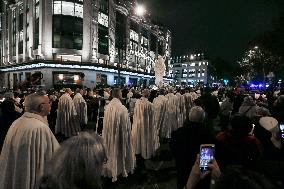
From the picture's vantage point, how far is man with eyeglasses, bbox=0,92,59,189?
4516 millimetres

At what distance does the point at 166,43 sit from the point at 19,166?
12502 centimetres

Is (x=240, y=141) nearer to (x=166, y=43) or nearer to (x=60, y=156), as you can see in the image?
(x=60, y=156)

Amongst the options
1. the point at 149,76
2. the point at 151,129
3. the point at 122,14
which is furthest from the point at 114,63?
the point at 151,129

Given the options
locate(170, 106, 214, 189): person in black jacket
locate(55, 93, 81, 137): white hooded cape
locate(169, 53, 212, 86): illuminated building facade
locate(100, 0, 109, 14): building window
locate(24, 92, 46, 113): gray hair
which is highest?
locate(100, 0, 109, 14): building window

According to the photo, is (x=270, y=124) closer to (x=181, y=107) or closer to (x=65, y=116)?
(x=65, y=116)

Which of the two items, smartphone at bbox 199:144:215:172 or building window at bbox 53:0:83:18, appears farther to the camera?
building window at bbox 53:0:83:18

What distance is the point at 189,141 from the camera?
4820 mm

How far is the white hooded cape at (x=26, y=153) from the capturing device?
4516 millimetres

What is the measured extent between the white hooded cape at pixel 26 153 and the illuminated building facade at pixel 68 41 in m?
43.5

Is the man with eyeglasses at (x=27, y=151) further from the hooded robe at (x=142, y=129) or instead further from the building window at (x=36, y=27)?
the building window at (x=36, y=27)

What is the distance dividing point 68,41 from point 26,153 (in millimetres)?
55810

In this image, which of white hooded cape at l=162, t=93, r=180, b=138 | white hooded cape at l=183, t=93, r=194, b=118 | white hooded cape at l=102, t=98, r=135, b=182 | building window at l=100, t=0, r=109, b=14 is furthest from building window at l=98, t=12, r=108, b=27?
white hooded cape at l=102, t=98, r=135, b=182

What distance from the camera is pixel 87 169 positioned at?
227 cm

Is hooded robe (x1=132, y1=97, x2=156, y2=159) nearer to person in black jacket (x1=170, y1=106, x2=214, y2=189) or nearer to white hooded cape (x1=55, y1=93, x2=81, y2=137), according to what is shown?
person in black jacket (x1=170, y1=106, x2=214, y2=189)
